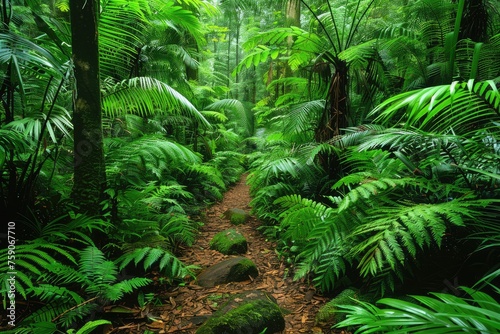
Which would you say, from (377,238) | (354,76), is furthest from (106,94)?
(354,76)

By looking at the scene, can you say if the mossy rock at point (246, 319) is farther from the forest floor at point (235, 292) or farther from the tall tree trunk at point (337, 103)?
the tall tree trunk at point (337, 103)

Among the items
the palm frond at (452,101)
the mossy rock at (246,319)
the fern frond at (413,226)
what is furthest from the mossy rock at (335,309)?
the palm frond at (452,101)

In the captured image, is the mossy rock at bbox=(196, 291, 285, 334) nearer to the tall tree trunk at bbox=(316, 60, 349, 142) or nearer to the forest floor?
the forest floor

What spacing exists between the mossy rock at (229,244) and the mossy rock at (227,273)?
46 cm

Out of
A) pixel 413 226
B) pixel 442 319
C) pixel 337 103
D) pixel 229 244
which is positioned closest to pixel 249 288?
pixel 229 244

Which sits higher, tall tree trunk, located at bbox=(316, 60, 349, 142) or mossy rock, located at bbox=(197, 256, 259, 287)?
tall tree trunk, located at bbox=(316, 60, 349, 142)

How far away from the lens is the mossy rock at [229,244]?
3256mm

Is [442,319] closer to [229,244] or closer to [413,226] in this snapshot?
[413,226]

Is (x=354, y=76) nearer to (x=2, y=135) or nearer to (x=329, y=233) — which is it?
(x=329, y=233)

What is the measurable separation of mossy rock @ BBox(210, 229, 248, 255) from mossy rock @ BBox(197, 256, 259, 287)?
0.46 m

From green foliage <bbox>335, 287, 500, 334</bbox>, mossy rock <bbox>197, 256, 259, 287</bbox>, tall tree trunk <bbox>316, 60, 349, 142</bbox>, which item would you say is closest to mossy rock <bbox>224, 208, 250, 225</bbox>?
mossy rock <bbox>197, 256, 259, 287</bbox>

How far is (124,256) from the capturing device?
216 cm

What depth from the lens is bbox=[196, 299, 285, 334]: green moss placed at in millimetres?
1805

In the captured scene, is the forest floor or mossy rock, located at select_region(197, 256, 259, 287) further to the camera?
mossy rock, located at select_region(197, 256, 259, 287)
